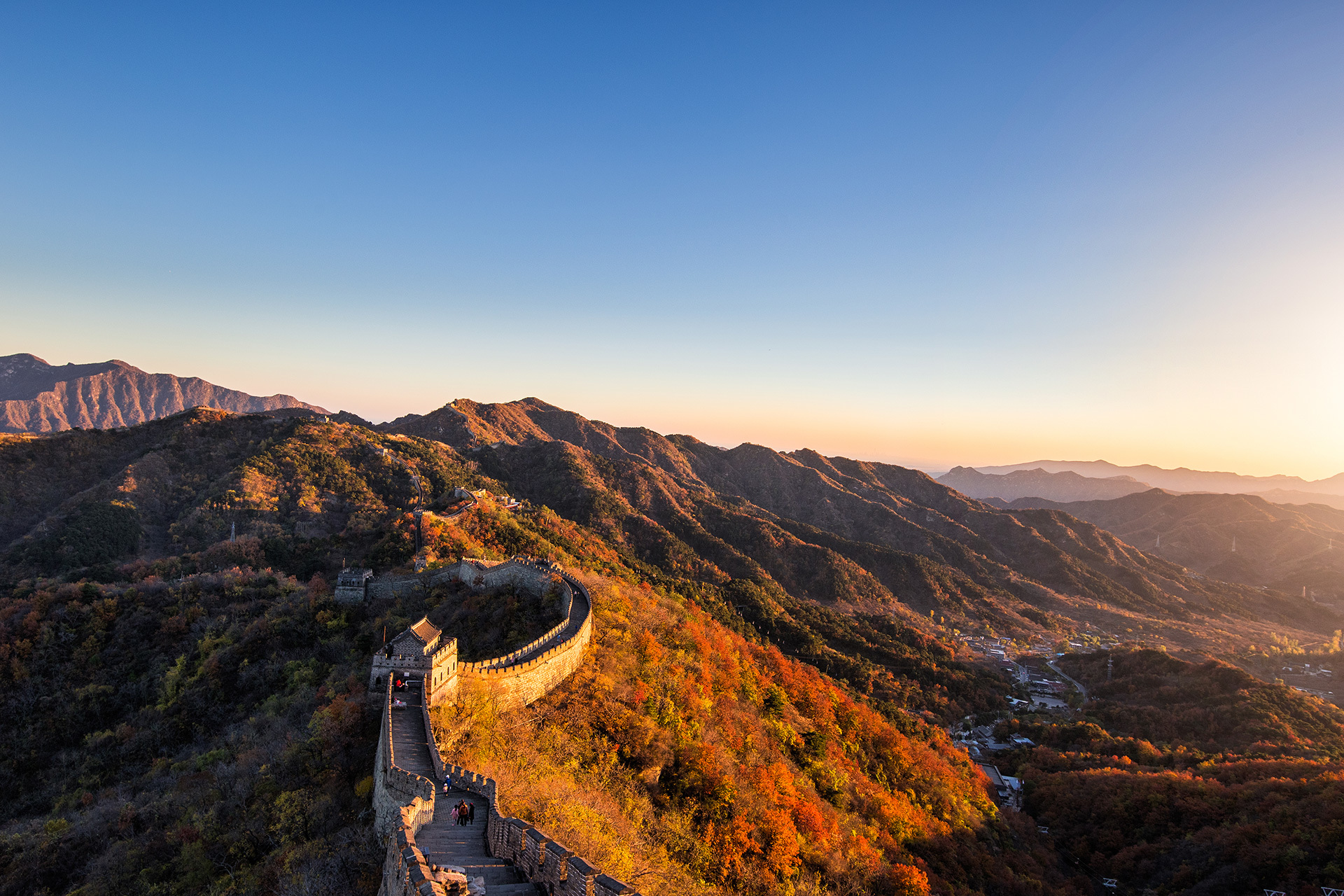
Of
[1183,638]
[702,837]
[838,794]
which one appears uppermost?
[702,837]

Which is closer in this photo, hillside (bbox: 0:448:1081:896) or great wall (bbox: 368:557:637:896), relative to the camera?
great wall (bbox: 368:557:637:896)

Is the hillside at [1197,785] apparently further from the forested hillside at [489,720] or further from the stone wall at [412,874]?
the stone wall at [412,874]

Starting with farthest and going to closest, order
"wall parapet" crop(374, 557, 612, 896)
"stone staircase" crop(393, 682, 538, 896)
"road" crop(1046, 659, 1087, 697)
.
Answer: "road" crop(1046, 659, 1087, 697) < "stone staircase" crop(393, 682, 538, 896) < "wall parapet" crop(374, 557, 612, 896)

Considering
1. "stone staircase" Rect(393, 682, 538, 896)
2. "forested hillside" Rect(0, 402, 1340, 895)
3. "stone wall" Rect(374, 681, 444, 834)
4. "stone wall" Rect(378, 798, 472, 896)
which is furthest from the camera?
"forested hillside" Rect(0, 402, 1340, 895)

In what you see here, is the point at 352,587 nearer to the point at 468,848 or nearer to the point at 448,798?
the point at 448,798

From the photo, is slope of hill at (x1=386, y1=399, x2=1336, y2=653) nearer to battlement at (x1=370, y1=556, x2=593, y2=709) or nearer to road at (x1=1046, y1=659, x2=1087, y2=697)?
road at (x1=1046, y1=659, x2=1087, y2=697)

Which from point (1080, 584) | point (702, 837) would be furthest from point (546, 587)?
point (1080, 584)

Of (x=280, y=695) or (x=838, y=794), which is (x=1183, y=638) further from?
(x=280, y=695)

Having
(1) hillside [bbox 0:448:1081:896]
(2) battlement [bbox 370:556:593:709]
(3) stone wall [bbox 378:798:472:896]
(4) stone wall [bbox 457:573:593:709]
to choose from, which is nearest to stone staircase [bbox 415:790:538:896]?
(3) stone wall [bbox 378:798:472:896]

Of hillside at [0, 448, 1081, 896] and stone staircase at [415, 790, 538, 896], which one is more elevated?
stone staircase at [415, 790, 538, 896]
